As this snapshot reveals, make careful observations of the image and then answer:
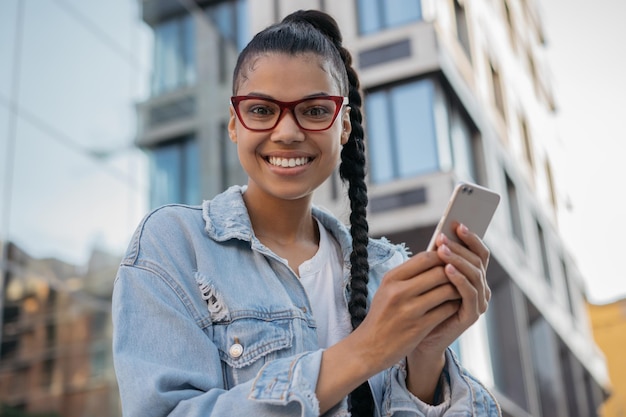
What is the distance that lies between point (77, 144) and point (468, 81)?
33.5ft

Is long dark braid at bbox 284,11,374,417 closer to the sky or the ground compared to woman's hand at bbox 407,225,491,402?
closer to the sky

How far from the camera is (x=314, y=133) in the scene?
6.49 feet

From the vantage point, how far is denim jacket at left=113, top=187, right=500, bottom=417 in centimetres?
163

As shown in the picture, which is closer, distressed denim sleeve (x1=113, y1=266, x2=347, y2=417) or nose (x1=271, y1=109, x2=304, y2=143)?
distressed denim sleeve (x1=113, y1=266, x2=347, y2=417)

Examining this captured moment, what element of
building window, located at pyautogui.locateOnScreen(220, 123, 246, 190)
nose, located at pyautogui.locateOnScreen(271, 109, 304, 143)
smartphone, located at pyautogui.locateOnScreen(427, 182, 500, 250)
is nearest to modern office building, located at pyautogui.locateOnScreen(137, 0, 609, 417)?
building window, located at pyautogui.locateOnScreen(220, 123, 246, 190)

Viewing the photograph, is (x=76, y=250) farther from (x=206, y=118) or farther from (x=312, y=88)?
(x=312, y=88)

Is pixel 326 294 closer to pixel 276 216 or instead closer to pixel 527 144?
pixel 276 216

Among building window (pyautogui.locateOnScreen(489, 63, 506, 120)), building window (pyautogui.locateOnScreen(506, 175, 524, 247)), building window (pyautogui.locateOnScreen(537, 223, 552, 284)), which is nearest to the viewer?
building window (pyautogui.locateOnScreen(506, 175, 524, 247))

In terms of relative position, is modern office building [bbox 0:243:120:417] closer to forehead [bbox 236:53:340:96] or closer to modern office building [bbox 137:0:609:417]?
modern office building [bbox 137:0:609:417]

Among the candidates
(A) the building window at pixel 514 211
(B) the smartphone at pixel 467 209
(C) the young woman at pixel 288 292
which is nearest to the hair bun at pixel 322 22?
(C) the young woman at pixel 288 292

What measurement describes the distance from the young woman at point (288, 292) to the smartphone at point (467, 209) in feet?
0.10

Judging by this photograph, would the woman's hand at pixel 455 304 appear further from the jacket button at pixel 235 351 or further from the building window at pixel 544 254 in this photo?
the building window at pixel 544 254

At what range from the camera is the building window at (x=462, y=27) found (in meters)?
18.0

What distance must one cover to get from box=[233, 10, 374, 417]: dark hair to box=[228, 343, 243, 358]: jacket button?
279 mm
